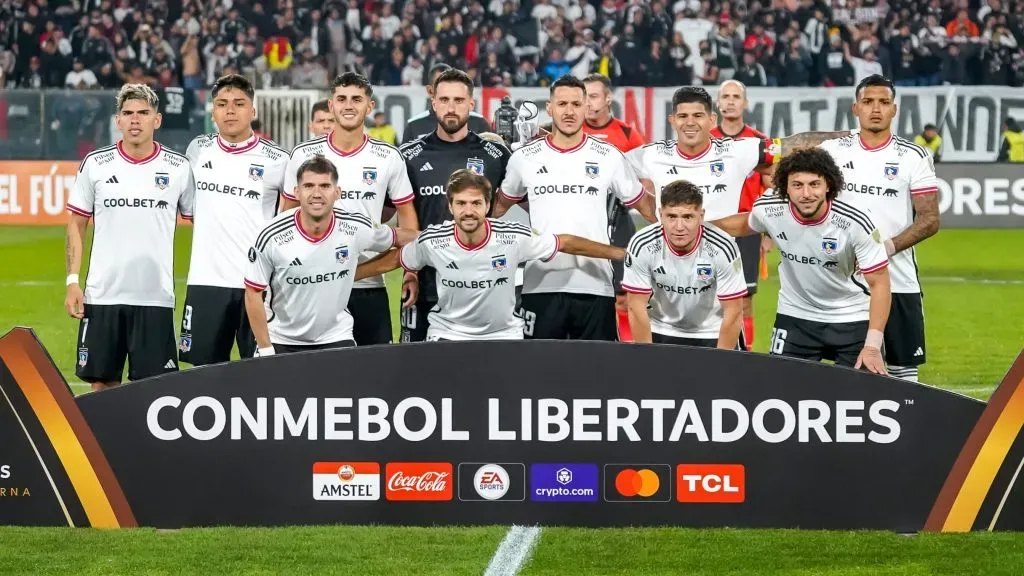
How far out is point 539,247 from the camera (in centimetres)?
728

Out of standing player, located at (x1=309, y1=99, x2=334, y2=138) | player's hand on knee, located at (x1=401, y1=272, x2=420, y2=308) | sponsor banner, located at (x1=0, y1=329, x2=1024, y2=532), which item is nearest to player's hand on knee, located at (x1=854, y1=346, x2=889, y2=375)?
sponsor banner, located at (x1=0, y1=329, x2=1024, y2=532)

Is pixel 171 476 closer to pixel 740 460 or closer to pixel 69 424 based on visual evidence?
pixel 69 424

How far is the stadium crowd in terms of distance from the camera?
24.5 metres

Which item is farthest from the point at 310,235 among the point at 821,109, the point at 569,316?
the point at 821,109

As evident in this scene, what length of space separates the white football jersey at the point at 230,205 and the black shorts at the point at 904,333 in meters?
3.23

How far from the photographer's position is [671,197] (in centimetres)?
698

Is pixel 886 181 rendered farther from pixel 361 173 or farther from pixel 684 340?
pixel 361 173

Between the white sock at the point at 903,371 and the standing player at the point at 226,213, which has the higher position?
the standing player at the point at 226,213

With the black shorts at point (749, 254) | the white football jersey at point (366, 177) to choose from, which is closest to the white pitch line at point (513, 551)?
the white football jersey at point (366, 177)

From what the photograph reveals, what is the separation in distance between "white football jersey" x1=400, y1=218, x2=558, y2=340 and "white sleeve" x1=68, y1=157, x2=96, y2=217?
1.64 meters

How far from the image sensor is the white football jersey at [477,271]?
717 centimetres

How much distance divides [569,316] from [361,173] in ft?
4.30

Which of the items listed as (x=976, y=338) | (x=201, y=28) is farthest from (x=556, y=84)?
(x=201, y=28)

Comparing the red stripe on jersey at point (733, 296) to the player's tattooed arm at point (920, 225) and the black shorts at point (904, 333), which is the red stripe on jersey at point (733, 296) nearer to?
the player's tattooed arm at point (920, 225)
